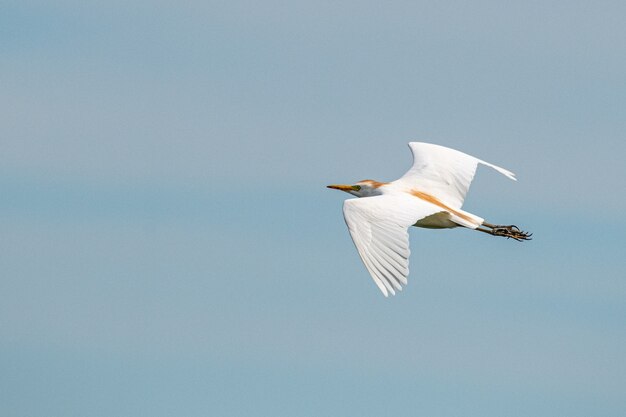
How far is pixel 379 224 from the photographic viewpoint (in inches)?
1112

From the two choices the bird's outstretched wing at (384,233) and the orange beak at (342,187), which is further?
the orange beak at (342,187)

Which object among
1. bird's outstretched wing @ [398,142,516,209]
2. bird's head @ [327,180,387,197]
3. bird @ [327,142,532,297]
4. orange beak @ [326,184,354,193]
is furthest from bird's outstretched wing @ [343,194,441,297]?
orange beak @ [326,184,354,193]

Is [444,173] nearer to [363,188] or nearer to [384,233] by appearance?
[363,188]

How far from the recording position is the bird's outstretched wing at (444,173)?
1366 inches

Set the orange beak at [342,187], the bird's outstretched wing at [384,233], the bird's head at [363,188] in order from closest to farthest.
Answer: the bird's outstretched wing at [384,233] < the bird's head at [363,188] < the orange beak at [342,187]

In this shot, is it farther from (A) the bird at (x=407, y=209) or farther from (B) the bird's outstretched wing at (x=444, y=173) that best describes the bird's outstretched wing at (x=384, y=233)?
(B) the bird's outstretched wing at (x=444, y=173)

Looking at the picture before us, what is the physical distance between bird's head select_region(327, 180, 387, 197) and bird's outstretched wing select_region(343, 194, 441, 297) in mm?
3366

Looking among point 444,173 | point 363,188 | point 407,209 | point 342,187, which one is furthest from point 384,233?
point 342,187

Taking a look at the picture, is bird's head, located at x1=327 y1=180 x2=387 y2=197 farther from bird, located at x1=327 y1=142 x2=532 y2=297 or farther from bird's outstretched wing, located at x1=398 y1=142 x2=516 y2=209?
bird's outstretched wing, located at x1=398 y1=142 x2=516 y2=209

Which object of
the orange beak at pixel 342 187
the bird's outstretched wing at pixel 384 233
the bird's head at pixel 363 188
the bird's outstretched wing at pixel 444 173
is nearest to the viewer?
the bird's outstretched wing at pixel 384 233

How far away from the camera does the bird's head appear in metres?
34.2

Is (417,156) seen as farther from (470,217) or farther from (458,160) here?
(470,217)

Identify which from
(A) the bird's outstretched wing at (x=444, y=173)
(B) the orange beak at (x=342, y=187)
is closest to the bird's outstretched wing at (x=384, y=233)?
(A) the bird's outstretched wing at (x=444, y=173)

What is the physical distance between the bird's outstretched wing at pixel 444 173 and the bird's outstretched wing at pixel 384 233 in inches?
154
